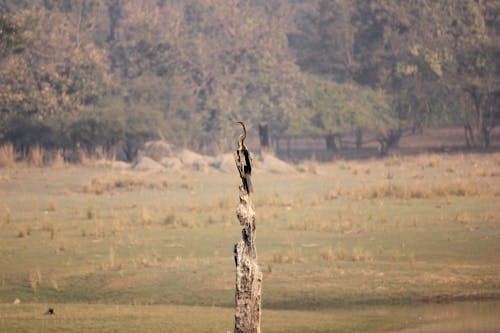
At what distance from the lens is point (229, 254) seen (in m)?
20.3

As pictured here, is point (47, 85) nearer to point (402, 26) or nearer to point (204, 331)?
point (402, 26)

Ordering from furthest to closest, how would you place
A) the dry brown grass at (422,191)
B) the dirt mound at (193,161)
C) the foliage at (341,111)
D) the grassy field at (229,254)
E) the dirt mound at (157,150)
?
the foliage at (341,111) < the dirt mound at (157,150) < the dirt mound at (193,161) < the dry brown grass at (422,191) < the grassy field at (229,254)

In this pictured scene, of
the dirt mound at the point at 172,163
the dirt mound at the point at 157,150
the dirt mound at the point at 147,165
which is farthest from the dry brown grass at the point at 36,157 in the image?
the dirt mound at the point at 172,163

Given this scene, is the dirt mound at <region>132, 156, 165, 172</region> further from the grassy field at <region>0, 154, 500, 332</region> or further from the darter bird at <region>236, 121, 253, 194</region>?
the darter bird at <region>236, 121, 253, 194</region>

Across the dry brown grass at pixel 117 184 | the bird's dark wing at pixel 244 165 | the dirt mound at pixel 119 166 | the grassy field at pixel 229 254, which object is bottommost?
the grassy field at pixel 229 254

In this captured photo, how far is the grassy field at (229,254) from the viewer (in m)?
14.6

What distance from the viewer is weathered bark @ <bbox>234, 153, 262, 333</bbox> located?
30.4 feet

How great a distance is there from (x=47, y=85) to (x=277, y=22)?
1610cm

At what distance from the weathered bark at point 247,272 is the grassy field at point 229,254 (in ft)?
12.2

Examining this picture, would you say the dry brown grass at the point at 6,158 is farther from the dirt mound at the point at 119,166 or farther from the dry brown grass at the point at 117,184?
the dry brown grass at the point at 117,184

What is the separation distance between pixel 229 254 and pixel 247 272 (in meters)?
10.9

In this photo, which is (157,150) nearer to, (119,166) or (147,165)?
(119,166)

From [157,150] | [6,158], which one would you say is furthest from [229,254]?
[157,150]

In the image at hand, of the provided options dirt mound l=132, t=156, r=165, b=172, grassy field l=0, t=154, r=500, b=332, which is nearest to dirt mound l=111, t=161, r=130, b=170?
dirt mound l=132, t=156, r=165, b=172
